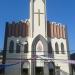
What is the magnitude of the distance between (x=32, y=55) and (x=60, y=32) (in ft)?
21.0

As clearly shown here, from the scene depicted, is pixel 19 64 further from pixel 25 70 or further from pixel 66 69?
pixel 66 69

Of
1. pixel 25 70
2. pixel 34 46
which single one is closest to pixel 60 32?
pixel 34 46

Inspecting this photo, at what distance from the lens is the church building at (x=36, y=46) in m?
41.9

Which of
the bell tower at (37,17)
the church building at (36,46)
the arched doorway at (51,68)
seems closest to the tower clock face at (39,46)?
the church building at (36,46)

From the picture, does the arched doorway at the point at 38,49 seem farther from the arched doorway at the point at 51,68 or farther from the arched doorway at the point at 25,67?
the arched doorway at the point at 51,68

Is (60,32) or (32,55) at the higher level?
(60,32)

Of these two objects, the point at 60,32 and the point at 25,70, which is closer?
the point at 25,70

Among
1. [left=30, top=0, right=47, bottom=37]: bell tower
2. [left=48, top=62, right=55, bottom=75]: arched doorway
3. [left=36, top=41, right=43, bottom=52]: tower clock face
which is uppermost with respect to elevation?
[left=30, top=0, right=47, bottom=37]: bell tower

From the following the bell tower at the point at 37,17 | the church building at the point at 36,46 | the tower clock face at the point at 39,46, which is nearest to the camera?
the church building at the point at 36,46

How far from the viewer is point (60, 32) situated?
4500 cm

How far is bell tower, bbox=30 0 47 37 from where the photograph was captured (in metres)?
43.4

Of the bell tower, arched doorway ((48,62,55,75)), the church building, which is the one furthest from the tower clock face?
arched doorway ((48,62,55,75))

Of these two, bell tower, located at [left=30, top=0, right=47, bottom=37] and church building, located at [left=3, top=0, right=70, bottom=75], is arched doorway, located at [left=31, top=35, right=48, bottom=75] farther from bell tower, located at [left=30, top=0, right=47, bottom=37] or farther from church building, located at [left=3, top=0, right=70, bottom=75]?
bell tower, located at [left=30, top=0, right=47, bottom=37]

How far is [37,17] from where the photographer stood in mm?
43781
